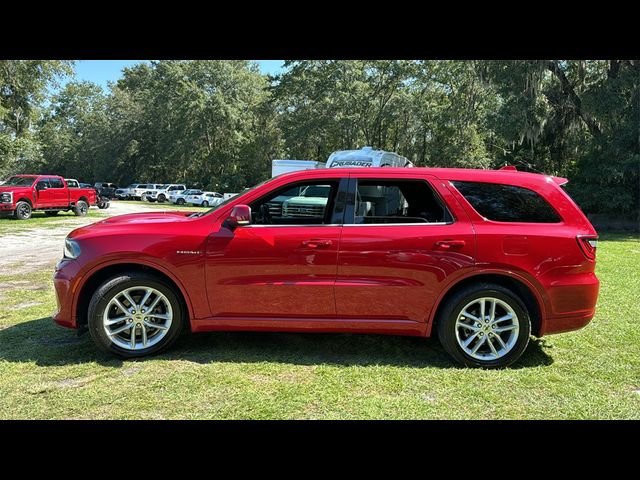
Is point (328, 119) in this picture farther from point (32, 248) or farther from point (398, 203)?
point (398, 203)

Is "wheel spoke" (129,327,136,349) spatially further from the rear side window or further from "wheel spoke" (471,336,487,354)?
the rear side window

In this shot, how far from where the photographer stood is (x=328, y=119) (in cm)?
3575

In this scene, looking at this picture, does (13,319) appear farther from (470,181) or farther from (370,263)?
(470,181)

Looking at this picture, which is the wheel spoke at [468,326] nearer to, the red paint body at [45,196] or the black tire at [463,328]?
the black tire at [463,328]

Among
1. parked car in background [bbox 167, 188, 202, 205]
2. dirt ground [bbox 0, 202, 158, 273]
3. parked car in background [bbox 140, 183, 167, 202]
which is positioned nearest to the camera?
dirt ground [bbox 0, 202, 158, 273]

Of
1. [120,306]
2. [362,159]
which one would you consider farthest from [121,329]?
[362,159]

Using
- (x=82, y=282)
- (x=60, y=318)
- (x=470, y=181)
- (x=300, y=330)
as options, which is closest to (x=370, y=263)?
(x=300, y=330)

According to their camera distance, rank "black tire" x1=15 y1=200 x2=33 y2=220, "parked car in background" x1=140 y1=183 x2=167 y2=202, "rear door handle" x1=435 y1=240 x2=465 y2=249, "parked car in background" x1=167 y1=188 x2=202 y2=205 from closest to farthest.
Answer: "rear door handle" x1=435 y1=240 x2=465 y2=249 → "black tire" x1=15 y1=200 x2=33 y2=220 → "parked car in background" x1=167 y1=188 x2=202 y2=205 → "parked car in background" x1=140 y1=183 x2=167 y2=202

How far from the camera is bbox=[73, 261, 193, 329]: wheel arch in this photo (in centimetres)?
393

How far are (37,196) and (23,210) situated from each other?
3.04 ft

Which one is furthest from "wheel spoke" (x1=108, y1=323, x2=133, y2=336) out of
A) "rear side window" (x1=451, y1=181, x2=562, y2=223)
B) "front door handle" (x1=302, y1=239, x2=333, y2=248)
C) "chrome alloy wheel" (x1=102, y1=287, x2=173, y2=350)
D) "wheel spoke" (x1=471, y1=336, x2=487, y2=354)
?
"rear side window" (x1=451, y1=181, x2=562, y2=223)

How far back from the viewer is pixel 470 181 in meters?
4.01

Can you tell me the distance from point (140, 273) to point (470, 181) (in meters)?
3.06
